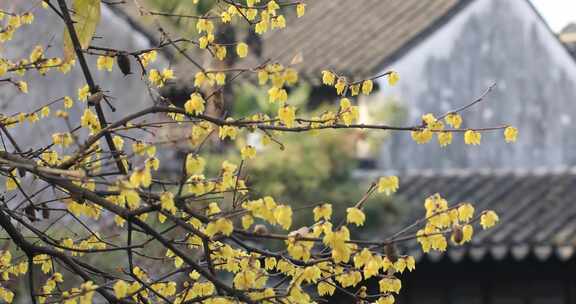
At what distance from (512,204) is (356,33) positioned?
9.82 ft

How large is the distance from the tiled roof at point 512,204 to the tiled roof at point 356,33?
132 cm

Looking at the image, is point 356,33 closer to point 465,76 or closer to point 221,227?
point 465,76

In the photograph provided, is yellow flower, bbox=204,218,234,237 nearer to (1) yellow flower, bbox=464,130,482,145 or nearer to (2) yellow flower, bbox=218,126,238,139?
(2) yellow flower, bbox=218,126,238,139

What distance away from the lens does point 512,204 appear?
13.0 m

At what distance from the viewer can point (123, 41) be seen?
13.9 m

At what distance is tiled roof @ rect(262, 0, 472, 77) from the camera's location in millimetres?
14078

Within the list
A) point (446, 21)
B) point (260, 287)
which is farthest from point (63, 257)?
point (446, 21)

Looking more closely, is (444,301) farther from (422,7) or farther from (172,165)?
(422,7)

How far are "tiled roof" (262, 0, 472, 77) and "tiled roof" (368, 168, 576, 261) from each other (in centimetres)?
132

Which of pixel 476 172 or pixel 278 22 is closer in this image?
pixel 278 22

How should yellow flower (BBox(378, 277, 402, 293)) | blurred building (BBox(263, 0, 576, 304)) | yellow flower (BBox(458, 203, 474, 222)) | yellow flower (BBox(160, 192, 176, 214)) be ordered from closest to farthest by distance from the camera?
1. yellow flower (BBox(160, 192, 176, 214))
2. yellow flower (BBox(458, 203, 474, 222))
3. yellow flower (BBox(378, 277, 402, 293))
4. blurred building (BBox(263, 0, 576, 304))

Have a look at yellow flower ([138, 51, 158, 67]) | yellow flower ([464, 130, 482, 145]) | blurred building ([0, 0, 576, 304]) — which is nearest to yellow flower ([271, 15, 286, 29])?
yellow flower ([138, 51, 158, 67])

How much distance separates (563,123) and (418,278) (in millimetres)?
3224

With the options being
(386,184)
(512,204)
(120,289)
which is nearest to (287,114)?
(386,184)
